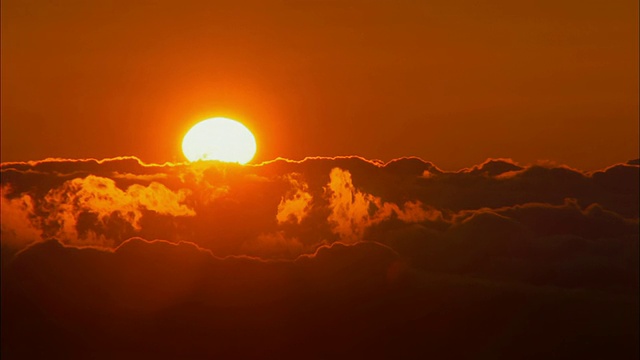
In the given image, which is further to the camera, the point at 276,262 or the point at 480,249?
the point at 480,249

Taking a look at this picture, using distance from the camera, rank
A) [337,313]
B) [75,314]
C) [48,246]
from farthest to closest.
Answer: [337,313], [75,314], [48,246]

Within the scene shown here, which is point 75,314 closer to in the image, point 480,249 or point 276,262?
point 276,262

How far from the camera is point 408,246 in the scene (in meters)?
33.6

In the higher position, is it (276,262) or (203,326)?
(276,262)

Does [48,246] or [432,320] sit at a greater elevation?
[48,246]

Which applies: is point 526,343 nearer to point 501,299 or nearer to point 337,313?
point 501,299

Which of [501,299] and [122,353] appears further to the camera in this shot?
[501,299]

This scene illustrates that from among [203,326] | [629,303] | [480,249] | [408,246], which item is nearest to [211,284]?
[203,326]

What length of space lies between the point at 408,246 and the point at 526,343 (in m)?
5.64

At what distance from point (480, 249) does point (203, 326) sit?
384 inches

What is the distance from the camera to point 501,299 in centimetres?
3522

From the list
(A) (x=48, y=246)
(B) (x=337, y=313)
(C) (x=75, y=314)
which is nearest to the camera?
(A) (x=48, y=246)

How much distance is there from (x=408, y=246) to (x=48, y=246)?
11539 mm

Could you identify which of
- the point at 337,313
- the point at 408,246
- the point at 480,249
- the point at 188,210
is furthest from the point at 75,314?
the point at 480,249
